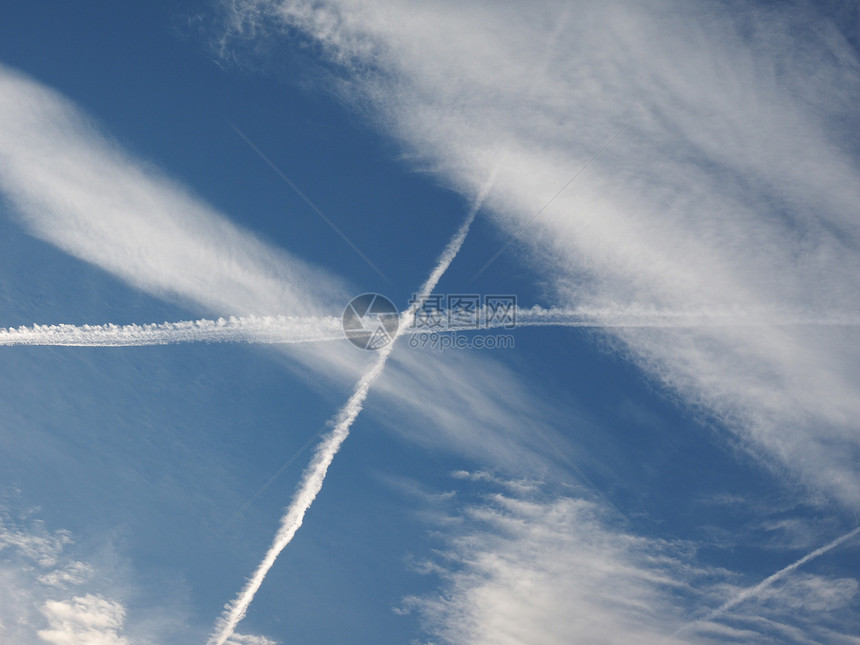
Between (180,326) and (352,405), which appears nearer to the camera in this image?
(180,326)

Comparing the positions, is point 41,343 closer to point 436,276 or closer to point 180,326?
point 180,326

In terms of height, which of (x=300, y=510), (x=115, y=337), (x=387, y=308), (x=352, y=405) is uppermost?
(x=387, y=308)

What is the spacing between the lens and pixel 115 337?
2427cm

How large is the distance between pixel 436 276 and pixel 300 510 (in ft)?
51.6

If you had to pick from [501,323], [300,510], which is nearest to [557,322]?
[501,323]

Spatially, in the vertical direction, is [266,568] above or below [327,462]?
below

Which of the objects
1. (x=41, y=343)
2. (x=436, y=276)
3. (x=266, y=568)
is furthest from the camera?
(x=266, y=568)

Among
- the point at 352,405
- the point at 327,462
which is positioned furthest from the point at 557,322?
the point at 327,462

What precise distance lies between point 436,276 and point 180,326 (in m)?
12.2

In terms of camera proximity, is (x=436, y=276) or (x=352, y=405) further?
A: (x=352, y=405)

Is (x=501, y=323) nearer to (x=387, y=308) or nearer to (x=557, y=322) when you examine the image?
(x=557, y=322)

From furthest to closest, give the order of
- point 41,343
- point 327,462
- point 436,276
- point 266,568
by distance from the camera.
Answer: point 266,568
point 327,462
point 41,343
point 436,276

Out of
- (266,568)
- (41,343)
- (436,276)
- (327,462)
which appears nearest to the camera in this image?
(436,276)

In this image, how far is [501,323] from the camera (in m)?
24.0
